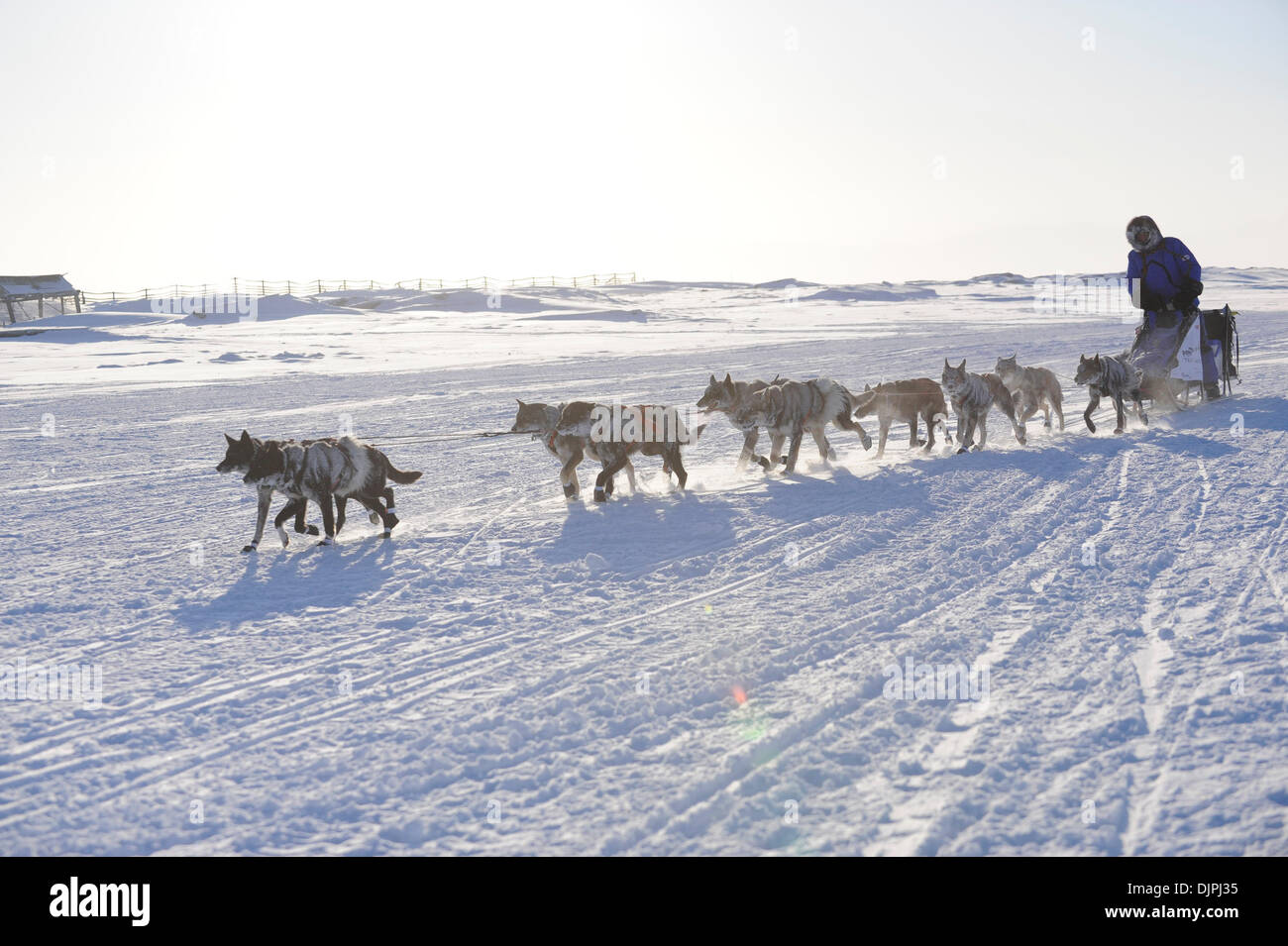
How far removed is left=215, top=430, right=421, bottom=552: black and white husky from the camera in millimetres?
7121

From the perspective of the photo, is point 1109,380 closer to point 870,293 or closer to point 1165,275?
point 1165,275

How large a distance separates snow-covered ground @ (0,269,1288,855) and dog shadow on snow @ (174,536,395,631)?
36 millimetres

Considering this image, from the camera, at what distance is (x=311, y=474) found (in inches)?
287

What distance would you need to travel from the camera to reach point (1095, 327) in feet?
116

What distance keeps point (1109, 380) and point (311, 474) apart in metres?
9.41
